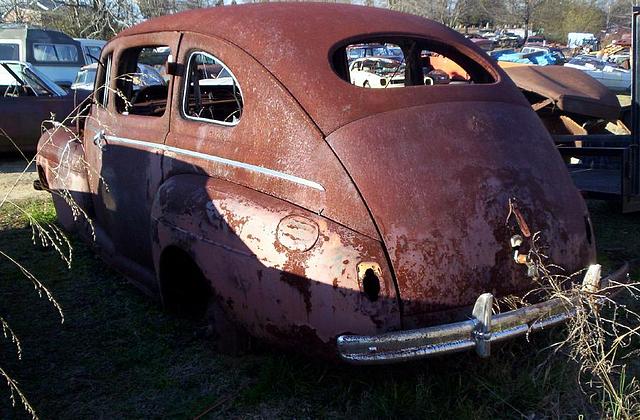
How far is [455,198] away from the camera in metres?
2.69

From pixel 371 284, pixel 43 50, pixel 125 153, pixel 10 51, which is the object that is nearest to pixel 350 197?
pixel 371 284

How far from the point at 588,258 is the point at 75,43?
1740cm

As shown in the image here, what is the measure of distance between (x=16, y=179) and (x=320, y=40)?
20.9ft

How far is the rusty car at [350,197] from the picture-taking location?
8.37 feet

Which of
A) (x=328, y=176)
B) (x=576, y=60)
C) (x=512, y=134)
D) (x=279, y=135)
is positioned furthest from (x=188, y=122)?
(x=576, y=60)

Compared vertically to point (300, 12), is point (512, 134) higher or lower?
lower

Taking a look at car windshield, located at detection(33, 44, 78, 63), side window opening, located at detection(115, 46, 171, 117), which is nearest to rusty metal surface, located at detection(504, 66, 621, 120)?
side window opening, located at detection(115, 46, 171, 117)

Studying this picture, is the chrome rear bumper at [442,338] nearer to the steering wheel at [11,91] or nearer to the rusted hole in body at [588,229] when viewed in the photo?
the rusted hole in body at [588,229]

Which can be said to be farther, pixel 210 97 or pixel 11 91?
pixel 11 91

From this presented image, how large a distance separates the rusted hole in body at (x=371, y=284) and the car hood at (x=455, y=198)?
90 millimetres

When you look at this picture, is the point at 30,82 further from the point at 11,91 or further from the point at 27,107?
the point at 27,107

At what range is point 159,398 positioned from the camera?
Answer: 2.99 metres

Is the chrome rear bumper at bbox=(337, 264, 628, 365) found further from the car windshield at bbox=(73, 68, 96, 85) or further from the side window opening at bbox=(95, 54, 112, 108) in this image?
the car windshield at bbox=(73, 68, 96, 85)

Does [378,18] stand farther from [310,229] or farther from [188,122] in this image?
[310,229]
